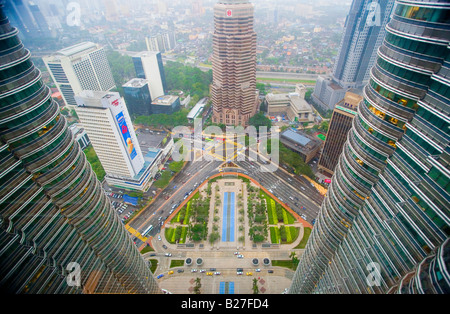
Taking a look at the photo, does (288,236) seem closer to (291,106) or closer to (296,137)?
(296,137)

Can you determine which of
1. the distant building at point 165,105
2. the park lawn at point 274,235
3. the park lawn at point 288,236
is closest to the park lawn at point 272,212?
the park lawn at point 274,235

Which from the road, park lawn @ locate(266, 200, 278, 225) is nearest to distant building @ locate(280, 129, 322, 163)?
the road

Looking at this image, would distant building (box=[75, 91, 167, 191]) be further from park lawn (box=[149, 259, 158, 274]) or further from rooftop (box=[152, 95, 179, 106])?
rooftop (box=[152, 95, 179, 106])

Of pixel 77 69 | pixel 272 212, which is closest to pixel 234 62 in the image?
pixel 272 212

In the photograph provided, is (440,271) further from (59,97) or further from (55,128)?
(59,97)

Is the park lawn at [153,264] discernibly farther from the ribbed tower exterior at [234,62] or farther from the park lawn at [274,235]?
the ribbed tower exterior at [234,62]
